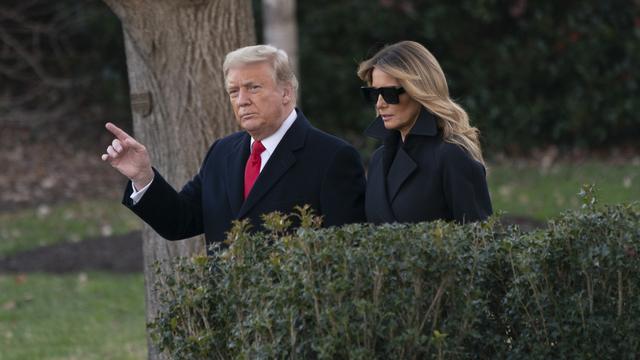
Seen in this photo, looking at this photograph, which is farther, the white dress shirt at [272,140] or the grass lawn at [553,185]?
the grass lawn at [553,185]

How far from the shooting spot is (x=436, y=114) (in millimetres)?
4258

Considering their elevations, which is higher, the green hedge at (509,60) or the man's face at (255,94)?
the man's face at (255,94)

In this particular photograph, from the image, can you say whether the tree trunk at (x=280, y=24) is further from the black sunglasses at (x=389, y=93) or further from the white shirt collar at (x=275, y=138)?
the black sunglasses at (x=389, y=93)

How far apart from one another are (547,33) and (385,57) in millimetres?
9401

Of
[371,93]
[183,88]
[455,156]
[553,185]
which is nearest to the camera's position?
[455,156]

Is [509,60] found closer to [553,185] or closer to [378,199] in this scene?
[553,185]

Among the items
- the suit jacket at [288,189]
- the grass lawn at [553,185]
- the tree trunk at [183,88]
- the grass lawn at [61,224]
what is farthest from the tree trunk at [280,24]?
the suit jacket at [288,189]

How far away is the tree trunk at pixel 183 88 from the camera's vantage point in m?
5.63

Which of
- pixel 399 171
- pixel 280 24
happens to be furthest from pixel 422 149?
pixel 280 24

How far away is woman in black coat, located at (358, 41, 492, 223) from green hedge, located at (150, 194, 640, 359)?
0.32 meters

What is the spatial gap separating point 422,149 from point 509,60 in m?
9.37

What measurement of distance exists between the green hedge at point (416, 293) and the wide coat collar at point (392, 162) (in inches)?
20.2

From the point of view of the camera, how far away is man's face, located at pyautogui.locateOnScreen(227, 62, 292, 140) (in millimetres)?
4277

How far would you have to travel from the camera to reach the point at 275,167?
4.41m
